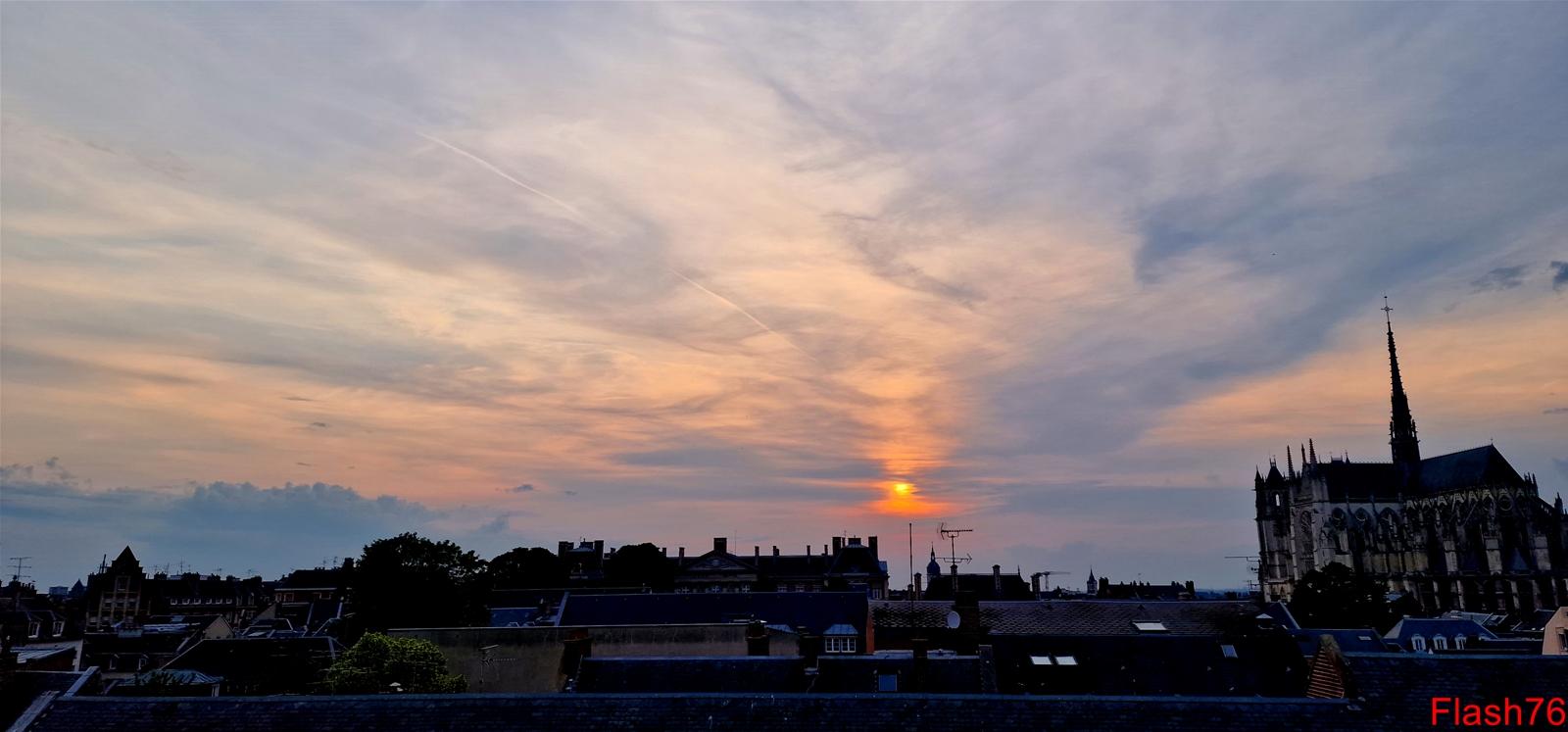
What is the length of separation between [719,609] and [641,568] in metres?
64.0

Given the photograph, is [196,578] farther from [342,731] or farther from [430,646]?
[342,731]

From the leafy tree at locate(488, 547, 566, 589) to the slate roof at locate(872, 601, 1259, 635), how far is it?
7983 cm

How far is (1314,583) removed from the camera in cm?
9638

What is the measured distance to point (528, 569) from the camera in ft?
450

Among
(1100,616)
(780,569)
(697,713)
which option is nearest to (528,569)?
(780,569)

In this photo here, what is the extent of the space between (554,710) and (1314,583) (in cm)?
9417

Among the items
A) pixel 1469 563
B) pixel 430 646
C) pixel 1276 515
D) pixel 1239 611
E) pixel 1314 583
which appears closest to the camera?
pixel 430 646

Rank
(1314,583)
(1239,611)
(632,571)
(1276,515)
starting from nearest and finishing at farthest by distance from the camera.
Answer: (1239,611) < (1314,583) < (632,571) < (1276,515)

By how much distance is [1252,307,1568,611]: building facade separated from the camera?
14100 centimetres

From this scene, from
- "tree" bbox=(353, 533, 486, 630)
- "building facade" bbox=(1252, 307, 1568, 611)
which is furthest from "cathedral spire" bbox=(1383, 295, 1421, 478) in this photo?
"tree" bbox=(353, 533, 486, 630)

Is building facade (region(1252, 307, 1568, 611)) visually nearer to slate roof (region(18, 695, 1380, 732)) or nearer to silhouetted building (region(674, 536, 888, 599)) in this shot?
silhouetted building (region(674, 536, 888, 599))

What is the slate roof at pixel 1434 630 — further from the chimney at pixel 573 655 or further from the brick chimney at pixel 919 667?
the chimney at pixel 573 655

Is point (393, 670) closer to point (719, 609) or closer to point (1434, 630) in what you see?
point (719, 609)

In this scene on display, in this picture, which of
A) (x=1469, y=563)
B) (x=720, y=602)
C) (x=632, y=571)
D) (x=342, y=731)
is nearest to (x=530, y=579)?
(x=632, y=571)
